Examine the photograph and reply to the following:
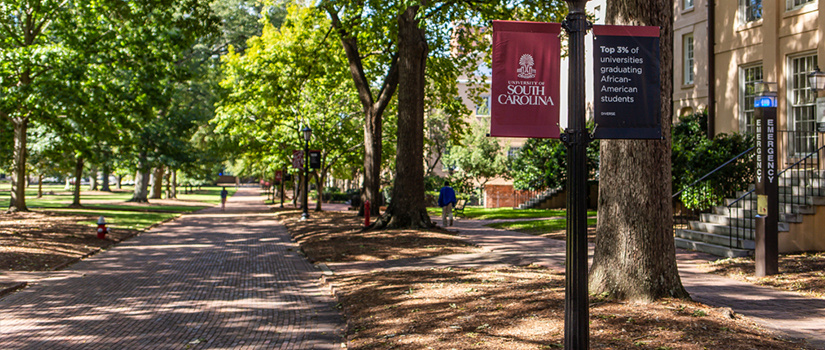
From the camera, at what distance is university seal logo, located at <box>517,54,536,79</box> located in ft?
16.6

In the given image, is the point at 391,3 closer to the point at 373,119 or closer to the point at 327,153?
the point at 373,119

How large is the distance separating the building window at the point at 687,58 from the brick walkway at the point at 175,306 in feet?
50.8

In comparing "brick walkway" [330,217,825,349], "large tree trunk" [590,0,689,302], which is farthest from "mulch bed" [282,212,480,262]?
"large tree trunk" [590,0,689,302]

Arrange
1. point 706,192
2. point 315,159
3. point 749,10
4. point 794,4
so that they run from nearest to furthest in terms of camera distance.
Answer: point 706,192 < point 794,4 < point 749,10 < point 315,159

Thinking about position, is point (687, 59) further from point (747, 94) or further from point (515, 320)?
point (515, 320)

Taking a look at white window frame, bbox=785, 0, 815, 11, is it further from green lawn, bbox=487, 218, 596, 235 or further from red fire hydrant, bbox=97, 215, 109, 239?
red fire hydrant, bbox=97, 215, 109, 239

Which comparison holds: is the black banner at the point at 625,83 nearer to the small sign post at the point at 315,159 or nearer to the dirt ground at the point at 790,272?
Answer: the dirt ground at the point at 790,272

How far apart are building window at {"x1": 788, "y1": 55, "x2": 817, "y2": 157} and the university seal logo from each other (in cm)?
1455

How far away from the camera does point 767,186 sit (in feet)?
34.3

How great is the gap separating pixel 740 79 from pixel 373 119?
1279 centimetres

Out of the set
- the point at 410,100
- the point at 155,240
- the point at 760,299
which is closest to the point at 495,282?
the point at 760,299

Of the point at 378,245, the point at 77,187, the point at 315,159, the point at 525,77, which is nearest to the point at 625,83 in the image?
the point at 525,77

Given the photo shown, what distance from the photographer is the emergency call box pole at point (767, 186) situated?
34.1 ft

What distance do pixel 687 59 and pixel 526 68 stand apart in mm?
20844
